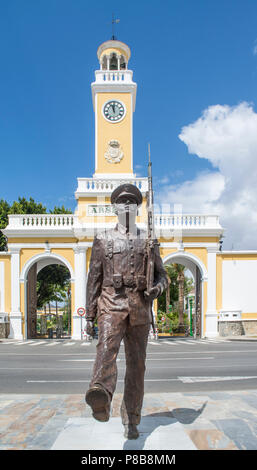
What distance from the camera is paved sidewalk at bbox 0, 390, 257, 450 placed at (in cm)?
387

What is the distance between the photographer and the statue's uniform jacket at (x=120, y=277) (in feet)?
12.8

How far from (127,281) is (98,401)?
3.68 feet

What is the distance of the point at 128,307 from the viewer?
3863 mm

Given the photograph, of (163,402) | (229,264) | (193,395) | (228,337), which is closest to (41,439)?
(163,402)

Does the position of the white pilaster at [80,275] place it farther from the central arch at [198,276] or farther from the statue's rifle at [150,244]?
the statue's rifle at [150,244]

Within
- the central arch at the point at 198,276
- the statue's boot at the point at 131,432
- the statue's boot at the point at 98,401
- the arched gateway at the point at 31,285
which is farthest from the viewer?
the central arch at the point at 198,276

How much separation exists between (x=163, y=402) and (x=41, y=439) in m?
2.23

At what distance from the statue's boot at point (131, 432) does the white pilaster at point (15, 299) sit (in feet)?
61.9

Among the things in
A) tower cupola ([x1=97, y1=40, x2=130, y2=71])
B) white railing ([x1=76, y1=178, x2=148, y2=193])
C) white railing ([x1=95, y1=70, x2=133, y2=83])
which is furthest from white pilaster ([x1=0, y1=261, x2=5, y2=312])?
tower cupola ([x1=97, y1=40, x2=130, y2=71])

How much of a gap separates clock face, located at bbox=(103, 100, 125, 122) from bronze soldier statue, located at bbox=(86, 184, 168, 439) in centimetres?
2257

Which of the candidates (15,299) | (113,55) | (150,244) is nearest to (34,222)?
(15,299)

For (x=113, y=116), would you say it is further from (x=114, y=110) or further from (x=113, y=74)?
(x=113, y=74)

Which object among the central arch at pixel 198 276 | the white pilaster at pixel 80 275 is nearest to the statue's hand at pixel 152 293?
the white pilaster at pixel 80 275

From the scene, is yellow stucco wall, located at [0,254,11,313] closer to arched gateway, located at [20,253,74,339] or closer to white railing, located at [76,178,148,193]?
arched gateway, located at [20,253,74,339]
